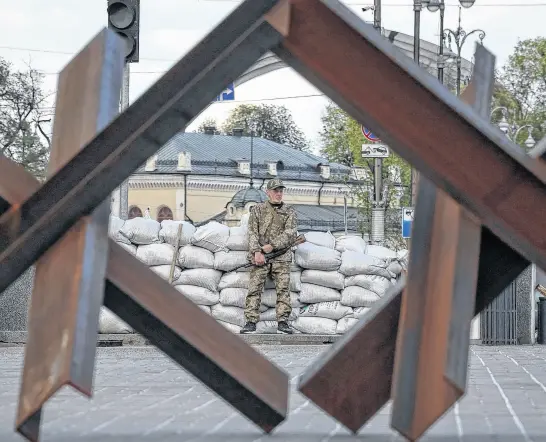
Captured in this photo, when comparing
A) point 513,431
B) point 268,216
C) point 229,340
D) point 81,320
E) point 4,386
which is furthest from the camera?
point 268,216

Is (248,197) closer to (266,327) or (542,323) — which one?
(542,323)

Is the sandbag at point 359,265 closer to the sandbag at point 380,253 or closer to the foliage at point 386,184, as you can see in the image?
the sandbag at point 380,253

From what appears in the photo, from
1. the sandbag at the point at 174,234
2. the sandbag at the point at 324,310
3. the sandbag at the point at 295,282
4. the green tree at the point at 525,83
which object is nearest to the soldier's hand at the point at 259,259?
the sandbag at the point at 295,282

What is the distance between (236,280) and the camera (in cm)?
1734

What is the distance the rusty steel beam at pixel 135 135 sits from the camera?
4.18 meters

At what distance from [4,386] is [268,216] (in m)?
9.43

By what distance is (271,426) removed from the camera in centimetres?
475

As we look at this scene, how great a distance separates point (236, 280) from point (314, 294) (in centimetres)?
95

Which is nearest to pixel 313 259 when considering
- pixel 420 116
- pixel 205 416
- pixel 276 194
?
pixel 276 194

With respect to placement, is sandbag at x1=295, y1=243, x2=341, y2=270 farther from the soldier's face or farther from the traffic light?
the traffic light

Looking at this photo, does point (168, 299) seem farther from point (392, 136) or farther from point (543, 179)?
point (543, 179)

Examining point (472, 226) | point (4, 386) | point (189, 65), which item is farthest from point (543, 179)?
point (4, 386)

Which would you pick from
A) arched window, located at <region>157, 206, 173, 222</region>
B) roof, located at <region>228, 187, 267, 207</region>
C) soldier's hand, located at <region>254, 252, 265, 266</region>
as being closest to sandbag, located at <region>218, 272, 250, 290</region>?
soldier's hand, located at <region>254, 252, 265, 266</region>

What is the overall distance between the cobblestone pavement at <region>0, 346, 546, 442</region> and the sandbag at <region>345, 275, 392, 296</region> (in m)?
8.96
